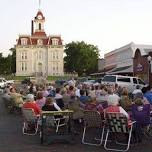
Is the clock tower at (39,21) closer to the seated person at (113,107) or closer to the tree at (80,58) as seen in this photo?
the tree at (80,58)

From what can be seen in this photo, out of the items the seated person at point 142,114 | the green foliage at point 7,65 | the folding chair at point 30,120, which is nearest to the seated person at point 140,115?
the seated person at point 142,114

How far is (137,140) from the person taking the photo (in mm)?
12695

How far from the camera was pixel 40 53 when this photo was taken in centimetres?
14150

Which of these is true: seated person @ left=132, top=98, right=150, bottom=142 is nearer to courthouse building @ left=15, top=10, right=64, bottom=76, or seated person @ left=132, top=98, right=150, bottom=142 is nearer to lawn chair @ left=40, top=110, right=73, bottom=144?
lawn chair @ left=40, top=110, right=73, bottom=144

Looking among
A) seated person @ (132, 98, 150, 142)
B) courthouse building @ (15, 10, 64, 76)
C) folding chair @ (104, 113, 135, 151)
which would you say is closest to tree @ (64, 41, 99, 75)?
courthouse building @ (15, 10, 64, 76)

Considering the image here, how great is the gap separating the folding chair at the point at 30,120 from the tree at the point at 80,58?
424 feet

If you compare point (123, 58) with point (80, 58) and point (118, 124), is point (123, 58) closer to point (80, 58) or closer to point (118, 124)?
point (80, 58)

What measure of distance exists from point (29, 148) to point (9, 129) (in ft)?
14.7

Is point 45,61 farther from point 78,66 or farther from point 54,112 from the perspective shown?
point 54,112

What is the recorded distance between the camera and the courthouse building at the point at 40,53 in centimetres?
13938

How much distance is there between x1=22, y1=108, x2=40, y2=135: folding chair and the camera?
14.5m

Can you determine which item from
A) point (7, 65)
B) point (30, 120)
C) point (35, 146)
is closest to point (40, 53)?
point (7, 65)

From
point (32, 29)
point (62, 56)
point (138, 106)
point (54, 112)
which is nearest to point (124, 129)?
point (138, 106)

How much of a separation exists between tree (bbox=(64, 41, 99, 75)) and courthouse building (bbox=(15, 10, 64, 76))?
7448 millimetres
